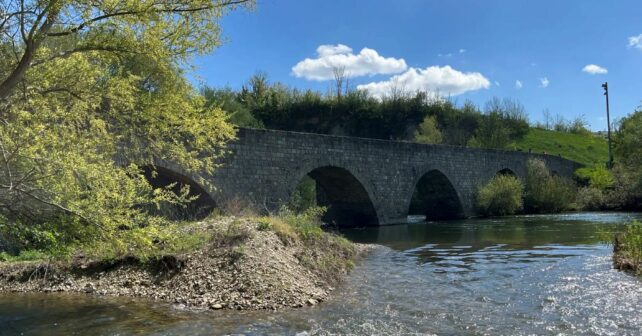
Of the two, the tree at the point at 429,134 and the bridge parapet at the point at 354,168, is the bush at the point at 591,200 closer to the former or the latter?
the bridge parapet at the point at 354,168

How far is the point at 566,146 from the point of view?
190ft

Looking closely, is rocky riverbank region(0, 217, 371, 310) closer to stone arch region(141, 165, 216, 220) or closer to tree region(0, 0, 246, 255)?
tree region(0, 0, 246, 255)

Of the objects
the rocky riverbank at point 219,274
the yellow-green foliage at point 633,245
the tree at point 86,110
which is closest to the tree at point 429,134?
the yellow-green foliage at point 633,245

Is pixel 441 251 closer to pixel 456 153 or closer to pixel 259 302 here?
pixel 259 302

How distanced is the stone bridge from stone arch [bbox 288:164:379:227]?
0.05m

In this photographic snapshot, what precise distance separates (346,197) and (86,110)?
20.0 metres

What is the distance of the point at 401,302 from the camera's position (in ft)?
27.9

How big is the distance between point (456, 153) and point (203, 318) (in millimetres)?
26946

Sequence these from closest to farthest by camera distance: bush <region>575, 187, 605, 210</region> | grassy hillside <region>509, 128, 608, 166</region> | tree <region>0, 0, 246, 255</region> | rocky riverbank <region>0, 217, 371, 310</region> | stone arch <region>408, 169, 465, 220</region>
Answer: tree <region>0, 0, 246, 255</region>
rocky riverbank <region>0, 217, 371, 310</region>
stone arch <region>408, 169, 465, 220</region>
bush <region>575, 187, 605, 210</region>
grassy hillside <region>509, 128, 608, 166</region>

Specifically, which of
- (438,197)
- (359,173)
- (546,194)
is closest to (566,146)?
(546,194)

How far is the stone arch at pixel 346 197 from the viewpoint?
25.7 metres

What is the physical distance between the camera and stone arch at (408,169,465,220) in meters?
32.1

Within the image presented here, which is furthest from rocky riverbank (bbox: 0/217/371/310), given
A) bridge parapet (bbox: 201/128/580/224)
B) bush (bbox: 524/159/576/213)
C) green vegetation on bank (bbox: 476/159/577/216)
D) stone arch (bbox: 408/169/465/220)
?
bush (bbox: 524/159/576/213)

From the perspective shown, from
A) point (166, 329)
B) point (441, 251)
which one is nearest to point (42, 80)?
point (166, 329)
